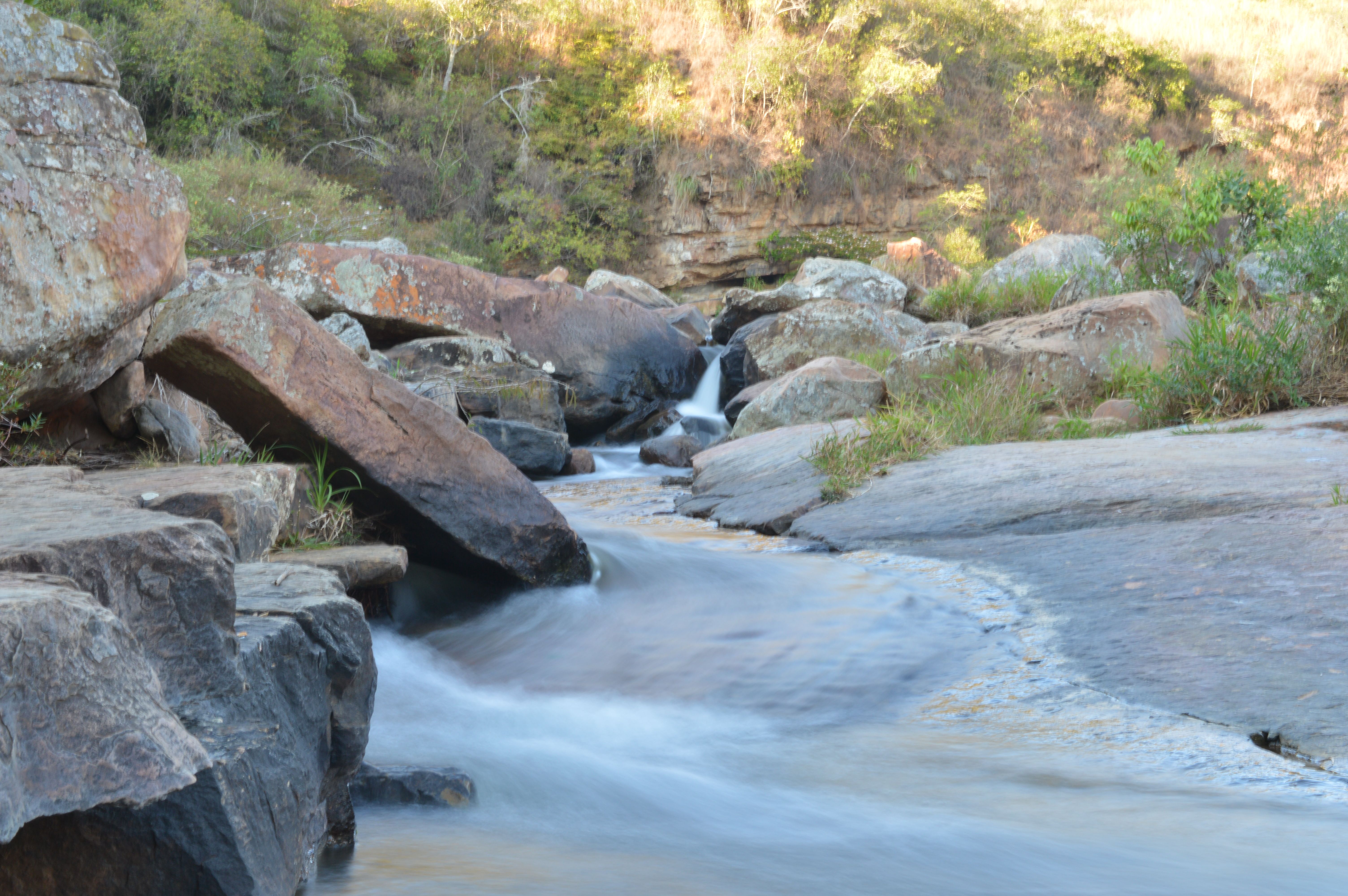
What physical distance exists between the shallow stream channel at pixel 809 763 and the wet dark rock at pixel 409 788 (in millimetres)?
30

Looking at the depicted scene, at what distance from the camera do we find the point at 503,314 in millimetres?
9742

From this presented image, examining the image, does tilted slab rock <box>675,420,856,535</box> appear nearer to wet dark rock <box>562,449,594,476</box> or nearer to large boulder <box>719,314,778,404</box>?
wet dark rock <box>562,449,594,476</box>

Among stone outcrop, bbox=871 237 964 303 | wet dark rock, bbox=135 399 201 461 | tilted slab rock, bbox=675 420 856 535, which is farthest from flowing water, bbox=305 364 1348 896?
stone outcrop, bbox=871 237 964 303

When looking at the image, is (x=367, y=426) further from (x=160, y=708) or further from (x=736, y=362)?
(x=736, y=362)

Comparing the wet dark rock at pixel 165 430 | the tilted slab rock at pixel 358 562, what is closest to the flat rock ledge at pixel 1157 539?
the tilted slab rock at pixel 358 562

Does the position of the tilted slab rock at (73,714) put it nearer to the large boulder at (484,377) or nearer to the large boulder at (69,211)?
the large boulder at (69,211)

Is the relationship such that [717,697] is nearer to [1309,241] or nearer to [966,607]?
[966,607]

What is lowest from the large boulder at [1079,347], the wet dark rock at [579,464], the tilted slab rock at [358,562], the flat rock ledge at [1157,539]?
the wet dark rock at [579,464]

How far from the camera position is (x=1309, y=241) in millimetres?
6352

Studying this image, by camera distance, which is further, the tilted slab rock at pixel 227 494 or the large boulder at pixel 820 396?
the large boulder at pixel 820 396

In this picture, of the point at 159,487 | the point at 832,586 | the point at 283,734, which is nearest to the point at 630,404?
the point at 832,586

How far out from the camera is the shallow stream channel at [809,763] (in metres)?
1.89

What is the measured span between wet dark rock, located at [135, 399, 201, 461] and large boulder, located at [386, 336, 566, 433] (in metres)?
4.02

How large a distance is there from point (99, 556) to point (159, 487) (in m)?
1.50
